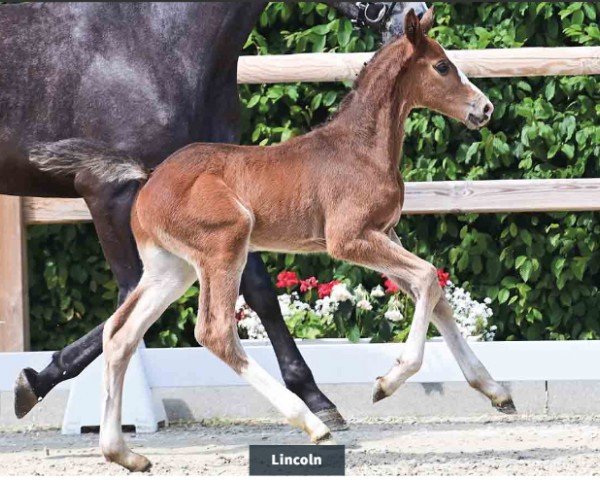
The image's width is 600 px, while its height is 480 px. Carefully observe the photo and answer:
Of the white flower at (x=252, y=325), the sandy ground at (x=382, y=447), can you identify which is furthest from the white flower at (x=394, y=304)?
the sandy ground at (x=382, y=447)

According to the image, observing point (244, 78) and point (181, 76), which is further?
point (244, 78)

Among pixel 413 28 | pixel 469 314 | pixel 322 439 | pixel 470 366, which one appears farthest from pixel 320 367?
pixel 413 28

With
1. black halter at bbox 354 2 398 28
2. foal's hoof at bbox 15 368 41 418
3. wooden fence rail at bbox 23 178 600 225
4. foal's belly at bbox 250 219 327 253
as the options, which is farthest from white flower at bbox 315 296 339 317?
foal's belly at bbox 250 219 327 253

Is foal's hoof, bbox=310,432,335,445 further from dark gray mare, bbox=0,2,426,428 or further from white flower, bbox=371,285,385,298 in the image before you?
white flower, bbox=371,285,385,298

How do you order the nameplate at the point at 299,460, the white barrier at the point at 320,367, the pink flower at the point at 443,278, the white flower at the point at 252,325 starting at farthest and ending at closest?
1. the white flower at the point at 252,325
2. the pink flower at the point at 443,278
3. the white barrier at the point at 320,367
4. the nameplate at the point at 299,460

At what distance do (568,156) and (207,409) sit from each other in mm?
2347

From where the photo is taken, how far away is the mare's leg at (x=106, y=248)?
5.68 metres

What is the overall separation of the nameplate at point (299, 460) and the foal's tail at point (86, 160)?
1271 millimetres

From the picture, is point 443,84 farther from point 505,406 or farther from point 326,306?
point 326,306

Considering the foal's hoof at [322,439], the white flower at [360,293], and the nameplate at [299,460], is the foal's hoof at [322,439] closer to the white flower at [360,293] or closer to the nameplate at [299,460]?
the nameplate at [299,460]

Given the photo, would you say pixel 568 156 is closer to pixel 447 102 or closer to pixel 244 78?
pixel 244 78

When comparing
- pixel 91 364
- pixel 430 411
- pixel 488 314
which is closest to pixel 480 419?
pixel 430 411

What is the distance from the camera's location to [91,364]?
630 cm

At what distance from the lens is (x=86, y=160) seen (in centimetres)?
502
